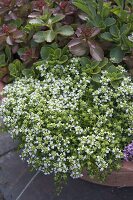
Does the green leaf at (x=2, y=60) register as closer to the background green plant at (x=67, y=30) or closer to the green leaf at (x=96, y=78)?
the background green plant at (x=67, y=30)

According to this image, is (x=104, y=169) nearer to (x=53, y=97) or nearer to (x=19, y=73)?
(x=53, y=97)

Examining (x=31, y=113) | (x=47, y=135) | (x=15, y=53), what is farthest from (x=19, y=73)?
(x=47, y=135)

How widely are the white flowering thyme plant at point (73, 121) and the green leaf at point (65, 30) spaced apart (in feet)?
0.48

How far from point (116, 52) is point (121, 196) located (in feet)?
2.19

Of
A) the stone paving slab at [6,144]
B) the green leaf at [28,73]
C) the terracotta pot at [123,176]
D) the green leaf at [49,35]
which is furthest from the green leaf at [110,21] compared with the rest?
the stone paving slab at [6,144]

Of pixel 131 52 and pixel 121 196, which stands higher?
pixel 131 52

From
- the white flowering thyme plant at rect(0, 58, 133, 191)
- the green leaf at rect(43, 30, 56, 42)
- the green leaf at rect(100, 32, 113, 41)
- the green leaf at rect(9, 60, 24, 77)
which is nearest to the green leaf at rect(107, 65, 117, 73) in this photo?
the white flowering thyme plant at rect(0, 58, 133, 191)

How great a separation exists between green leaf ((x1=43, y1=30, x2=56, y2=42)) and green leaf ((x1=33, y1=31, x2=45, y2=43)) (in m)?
0.01

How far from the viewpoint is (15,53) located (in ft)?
5.81

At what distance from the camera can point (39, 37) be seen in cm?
162

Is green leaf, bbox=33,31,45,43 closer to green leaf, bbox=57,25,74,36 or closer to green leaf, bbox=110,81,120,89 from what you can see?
green leaf, bbox=57,25,74,36

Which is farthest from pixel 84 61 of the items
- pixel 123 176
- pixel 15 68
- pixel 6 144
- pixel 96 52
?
pixel 6 144

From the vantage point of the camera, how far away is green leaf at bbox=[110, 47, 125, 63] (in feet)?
5.14

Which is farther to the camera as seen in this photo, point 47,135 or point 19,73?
point 19,73
